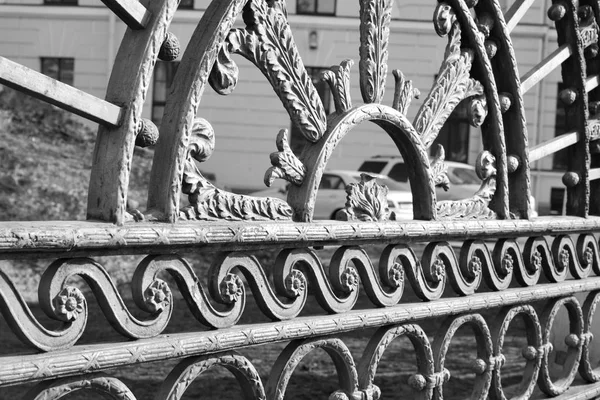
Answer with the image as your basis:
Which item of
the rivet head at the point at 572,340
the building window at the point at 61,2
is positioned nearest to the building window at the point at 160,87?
the building window at the point at 61,2

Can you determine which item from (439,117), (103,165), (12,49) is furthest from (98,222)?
(12,49)

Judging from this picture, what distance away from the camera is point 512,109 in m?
2.49

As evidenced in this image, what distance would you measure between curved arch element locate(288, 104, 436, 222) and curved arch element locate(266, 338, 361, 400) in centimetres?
25

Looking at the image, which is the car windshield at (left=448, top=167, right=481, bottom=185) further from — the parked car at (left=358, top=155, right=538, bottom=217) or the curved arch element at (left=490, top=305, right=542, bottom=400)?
the curved arch element at (left=490, top=305, right=542, bottom=400)

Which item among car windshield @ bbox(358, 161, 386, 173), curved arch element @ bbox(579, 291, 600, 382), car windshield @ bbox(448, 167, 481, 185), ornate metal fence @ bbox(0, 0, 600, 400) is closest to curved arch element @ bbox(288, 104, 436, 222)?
ornate metal fence @ bbox(0, 0, 600, 400)

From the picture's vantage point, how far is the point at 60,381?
4.45 feet

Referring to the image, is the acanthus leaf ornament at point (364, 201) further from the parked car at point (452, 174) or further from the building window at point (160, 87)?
the building window at point (160, 87)

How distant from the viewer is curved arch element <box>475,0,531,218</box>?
7.88 ft

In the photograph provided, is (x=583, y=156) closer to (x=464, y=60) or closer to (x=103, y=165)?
(x=464, y=60)

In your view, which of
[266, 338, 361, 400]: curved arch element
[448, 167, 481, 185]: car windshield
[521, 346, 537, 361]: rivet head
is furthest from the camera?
[448, 167, 481, 185]: car windshield

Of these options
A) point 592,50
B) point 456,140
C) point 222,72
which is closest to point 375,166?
point 456,140

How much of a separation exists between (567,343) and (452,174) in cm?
1514

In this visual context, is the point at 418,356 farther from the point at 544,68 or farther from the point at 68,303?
the point at 68,303

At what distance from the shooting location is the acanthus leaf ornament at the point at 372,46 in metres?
1.97
